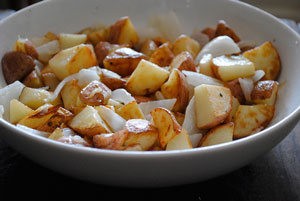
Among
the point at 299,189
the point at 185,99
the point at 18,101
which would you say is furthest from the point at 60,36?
the point at 299,189

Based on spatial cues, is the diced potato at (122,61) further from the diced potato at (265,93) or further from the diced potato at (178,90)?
the diced potato at (265,93)

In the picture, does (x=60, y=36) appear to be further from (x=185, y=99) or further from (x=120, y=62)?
(x=185, y=99)

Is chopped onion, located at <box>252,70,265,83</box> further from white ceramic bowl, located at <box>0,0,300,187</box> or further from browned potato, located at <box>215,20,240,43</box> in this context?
browned potato, located at <box>215,20,240,43</box>

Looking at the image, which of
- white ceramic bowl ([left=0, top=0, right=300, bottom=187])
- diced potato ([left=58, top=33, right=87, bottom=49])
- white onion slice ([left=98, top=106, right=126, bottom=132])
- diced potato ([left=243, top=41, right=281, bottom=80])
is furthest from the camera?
diced potato ([left=58, top=33, right=87, bottom=49])

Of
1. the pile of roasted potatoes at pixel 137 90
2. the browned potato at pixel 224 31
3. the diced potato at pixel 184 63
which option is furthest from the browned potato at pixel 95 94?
the browned potato at pixel 224 31

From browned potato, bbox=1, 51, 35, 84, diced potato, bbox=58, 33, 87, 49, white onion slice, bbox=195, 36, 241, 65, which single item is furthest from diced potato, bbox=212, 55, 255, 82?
browned potato, bbox=1, 51, 35, 84

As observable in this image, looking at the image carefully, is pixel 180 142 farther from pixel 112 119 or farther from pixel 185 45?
pixel 185 45
